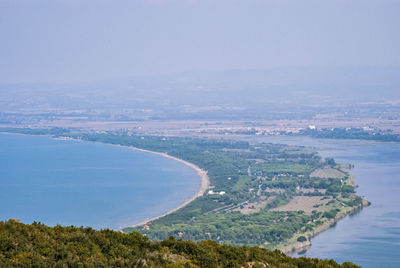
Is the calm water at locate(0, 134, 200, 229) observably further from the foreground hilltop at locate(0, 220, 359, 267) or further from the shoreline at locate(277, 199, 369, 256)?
the foreground hilltop at locate(0, 220, 359, 267)

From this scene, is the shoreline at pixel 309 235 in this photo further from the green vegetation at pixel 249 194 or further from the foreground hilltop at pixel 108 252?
the foreground hilltop at pixel 108 252

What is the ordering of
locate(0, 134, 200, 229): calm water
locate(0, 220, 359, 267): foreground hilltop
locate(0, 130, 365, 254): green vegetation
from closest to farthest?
locate(0, 220, 359, 267): foreground hilltop < locate(0, 130, 365, 254): green vegetation < locate(0, 134, 200, 229): calm water

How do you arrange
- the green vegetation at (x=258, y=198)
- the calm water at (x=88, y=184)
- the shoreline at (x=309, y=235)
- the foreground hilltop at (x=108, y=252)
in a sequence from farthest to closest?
the calm water at (x=88, y=184)
the green vegetation at (x=258, y=198)
the shoreline at (x=309, y=235)
the foreground hilltop at (x=108, y=252)

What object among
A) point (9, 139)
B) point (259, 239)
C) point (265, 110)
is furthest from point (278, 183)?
point (265, 110)

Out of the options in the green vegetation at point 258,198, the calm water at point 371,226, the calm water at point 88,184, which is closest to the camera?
the calm water at point 371,226

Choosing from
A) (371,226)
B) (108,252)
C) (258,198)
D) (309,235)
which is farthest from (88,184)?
(108,252)

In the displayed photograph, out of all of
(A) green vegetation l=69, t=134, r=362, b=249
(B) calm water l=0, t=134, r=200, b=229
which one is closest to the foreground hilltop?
(A) green vegetation l=69, t=134, r=362, b=249

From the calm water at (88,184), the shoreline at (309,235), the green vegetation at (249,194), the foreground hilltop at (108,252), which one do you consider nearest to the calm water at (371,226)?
the shoreline at (309,235)
